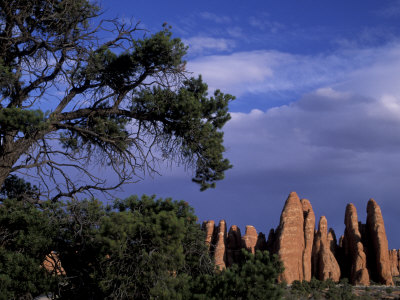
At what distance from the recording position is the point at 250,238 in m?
52.7

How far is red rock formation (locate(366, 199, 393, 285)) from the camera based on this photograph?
43.7 metres

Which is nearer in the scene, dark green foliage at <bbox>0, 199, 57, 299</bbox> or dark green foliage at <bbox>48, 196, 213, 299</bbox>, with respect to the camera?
dark green foliage at <bbox>48, 196, 213, 299</bbox>

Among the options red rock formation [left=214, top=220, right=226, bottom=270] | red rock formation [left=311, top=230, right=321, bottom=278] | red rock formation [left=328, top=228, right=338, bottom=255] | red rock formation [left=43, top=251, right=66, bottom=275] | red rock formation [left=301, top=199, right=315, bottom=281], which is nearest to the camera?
red rock formation [left=43, top=251, right=66, bottom=275]

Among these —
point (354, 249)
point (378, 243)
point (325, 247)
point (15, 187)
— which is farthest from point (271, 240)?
point (15, 187)

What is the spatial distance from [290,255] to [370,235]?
10.2 m

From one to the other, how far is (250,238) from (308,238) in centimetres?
872

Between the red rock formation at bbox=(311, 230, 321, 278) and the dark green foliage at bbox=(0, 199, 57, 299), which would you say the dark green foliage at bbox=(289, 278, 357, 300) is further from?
the dark green foliage at bbox=(0, 199, 57, 299)

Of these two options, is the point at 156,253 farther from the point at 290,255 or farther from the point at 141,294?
the point at 290,255

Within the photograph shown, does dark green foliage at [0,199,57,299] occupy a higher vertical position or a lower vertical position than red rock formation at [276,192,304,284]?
lower

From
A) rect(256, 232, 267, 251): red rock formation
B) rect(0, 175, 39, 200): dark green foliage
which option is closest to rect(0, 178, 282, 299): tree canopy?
rect(0, 175, 39, 200): dark green foliage

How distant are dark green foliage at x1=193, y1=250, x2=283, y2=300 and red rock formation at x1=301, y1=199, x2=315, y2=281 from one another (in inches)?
1433

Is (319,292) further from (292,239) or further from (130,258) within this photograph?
(130,258)

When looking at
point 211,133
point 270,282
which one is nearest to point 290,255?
point 211,133

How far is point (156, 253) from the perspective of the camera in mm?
9117
